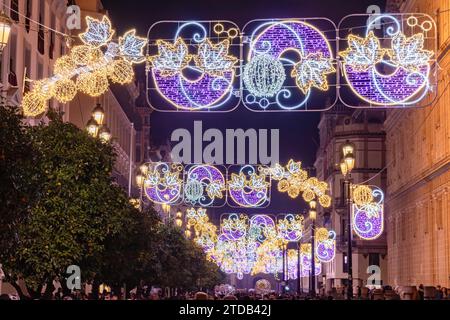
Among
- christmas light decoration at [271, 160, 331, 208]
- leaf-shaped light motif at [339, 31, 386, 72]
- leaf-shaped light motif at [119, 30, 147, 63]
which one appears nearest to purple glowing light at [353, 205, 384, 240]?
christmas light decoration at [271, 160, 331, 208]

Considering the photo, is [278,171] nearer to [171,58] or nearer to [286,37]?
[171,58]

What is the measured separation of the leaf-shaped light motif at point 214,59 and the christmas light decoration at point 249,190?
68.1 ft

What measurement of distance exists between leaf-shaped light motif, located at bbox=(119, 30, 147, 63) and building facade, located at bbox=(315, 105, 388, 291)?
6758 cm

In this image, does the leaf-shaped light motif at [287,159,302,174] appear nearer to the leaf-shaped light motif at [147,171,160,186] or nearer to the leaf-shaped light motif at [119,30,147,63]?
the leaf-shaped light motif at [147,171,160,186]

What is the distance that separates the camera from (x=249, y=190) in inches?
1943

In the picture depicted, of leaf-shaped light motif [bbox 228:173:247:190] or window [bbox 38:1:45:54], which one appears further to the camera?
window [bbox 38:1:45:54]

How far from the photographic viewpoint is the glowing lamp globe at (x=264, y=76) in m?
26.2

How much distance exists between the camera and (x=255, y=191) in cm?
4841

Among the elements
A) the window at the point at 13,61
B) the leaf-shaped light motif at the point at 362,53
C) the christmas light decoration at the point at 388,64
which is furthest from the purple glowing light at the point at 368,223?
the leaf-shaped light motif at the point at 362,53

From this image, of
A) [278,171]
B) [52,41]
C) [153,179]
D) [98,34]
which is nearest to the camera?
[98,34]

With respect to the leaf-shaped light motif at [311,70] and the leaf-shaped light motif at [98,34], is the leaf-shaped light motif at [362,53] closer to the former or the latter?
the leaf-shaped light motif at [311,70]

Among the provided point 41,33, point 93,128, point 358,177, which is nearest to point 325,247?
point 358,177

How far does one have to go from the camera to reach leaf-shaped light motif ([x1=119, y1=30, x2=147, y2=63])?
26750 millimetres

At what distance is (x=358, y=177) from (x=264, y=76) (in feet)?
285
